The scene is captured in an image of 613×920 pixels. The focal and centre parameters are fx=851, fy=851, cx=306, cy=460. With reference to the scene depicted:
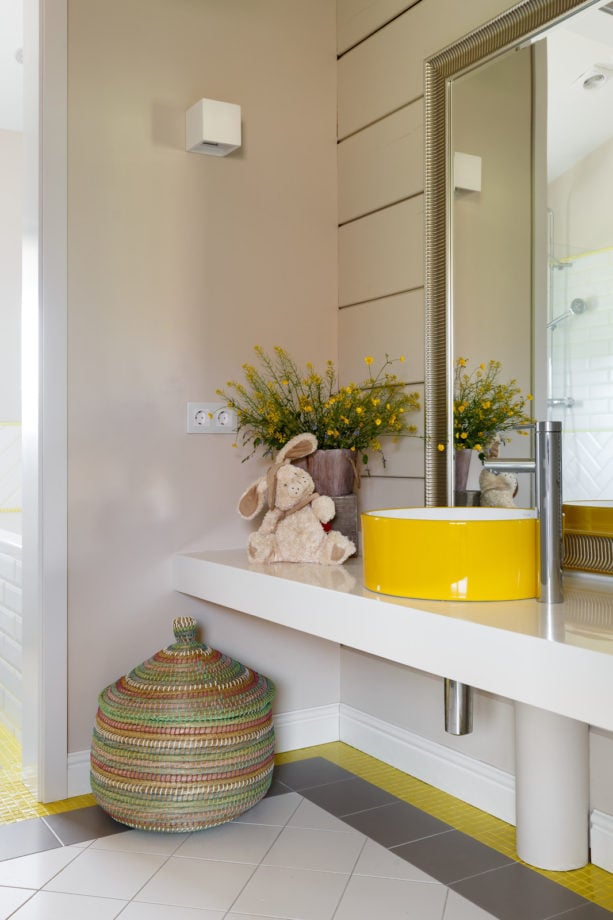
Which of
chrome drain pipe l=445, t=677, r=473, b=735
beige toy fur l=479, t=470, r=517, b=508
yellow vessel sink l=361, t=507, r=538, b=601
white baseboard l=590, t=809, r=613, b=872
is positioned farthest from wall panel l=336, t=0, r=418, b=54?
white baseboard l=590, t=809, r=613, b=872

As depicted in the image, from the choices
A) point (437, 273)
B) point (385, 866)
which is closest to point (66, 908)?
point (385, 866)

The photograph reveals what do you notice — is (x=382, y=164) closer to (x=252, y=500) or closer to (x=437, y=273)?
(x=437, y=273)

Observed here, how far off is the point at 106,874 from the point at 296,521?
3.23 feet

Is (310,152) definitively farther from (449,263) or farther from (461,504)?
(461,504)

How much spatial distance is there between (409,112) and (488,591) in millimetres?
1508

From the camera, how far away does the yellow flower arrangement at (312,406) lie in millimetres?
2479

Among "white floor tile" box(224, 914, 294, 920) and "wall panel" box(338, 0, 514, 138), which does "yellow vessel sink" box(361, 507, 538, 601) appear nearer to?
"white floor tile" box(224, 914, 294, 920)

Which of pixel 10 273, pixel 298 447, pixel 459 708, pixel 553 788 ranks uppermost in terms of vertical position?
pixel 10 273

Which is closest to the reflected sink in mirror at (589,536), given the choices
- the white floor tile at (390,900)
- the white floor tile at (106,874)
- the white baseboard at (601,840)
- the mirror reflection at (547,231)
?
the mirror reflection at (547,231)

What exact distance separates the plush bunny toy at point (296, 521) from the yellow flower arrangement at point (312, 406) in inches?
4.1

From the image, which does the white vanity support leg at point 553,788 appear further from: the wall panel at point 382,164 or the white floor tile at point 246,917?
the wall panel at point 382,164

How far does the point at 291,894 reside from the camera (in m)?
1.81

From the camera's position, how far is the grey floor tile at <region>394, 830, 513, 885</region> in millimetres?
1903

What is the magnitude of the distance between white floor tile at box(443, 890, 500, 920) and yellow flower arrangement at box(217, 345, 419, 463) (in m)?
1.20
